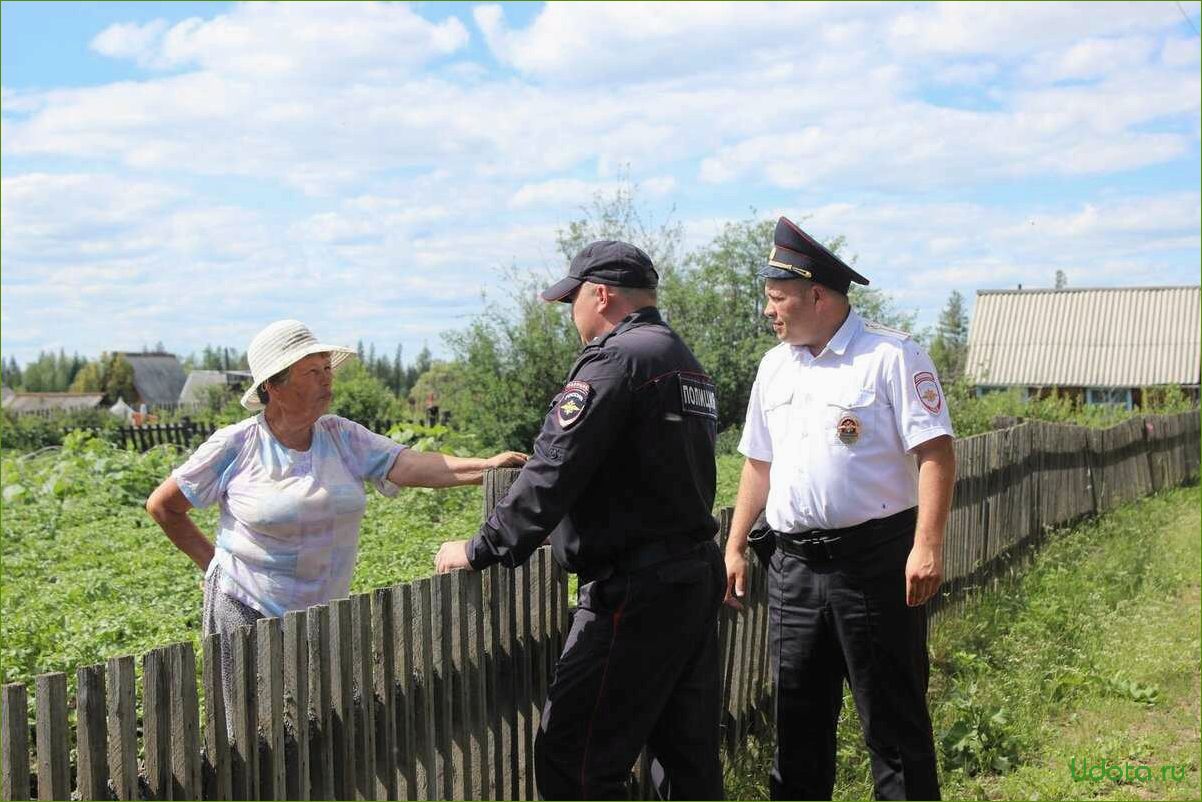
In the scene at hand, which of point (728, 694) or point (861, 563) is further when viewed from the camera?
point (728, 694)

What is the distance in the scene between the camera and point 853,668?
3.82m

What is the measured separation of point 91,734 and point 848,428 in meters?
2.48

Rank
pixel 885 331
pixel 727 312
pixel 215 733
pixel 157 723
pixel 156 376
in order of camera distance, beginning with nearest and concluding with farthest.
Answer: pixel 157 723 < pixel 215 733 < pixel 885 331 < pixel 727 312 < pixel 156 376

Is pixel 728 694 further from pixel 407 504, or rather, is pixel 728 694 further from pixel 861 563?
pixel 407 504

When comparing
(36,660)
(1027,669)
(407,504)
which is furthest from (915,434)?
(407,504)

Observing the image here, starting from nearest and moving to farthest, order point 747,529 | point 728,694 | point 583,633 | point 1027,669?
1. point 583,633
2. point 747,529
3. point 728,694
4. point 1027,669

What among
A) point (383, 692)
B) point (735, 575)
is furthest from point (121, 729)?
point (735, 575)

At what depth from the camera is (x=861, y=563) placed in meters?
3.84

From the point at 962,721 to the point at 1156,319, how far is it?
1382 inches

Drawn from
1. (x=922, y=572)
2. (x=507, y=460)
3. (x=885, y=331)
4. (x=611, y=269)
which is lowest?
(x=922, y=572)

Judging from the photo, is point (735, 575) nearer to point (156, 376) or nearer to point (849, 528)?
point (849, 528)

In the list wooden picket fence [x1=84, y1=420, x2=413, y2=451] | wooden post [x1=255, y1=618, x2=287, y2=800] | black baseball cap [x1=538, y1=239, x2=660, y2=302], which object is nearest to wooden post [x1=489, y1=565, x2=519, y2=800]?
wooden post [x1=255, y1=618, x2=287, y2=800]

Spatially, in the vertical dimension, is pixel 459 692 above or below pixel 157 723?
below

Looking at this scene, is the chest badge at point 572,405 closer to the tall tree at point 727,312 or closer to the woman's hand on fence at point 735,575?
the woman's hand on fence at point 735,575
